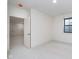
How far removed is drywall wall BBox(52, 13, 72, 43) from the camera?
532 centimetres

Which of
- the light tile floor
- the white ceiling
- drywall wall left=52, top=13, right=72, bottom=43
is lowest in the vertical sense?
the light tile floor

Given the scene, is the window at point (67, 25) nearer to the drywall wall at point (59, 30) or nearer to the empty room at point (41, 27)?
the empty room at point (41, 27)

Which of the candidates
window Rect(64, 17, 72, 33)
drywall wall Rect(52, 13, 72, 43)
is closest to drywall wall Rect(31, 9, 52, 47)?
drywall wall Rect(52, 13, 72, 43)

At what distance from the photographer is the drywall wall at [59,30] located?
17.4 ft

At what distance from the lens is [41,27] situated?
16.0 ft

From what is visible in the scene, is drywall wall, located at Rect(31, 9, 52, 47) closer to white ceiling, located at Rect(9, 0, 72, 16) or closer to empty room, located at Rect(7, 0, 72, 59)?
empty room, located at Rect(7, 0, 72, 59)

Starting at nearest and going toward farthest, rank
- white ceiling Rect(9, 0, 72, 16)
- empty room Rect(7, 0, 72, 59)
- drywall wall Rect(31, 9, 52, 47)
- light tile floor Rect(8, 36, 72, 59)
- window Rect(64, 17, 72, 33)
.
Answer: light tile floor Rect(8, 36, 72, 59), white ceiling Rect(9, 0, 72, 16), empty room Rect(7, 0, 72, 59), drywall wall Rect(31, 9, 52, 47), window Rect(64, 17, 72, 33)

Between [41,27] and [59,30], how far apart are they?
190 centimetres

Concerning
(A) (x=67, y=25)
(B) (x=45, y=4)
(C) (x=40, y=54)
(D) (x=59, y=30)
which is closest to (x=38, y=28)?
(B) (x=45, y=4)

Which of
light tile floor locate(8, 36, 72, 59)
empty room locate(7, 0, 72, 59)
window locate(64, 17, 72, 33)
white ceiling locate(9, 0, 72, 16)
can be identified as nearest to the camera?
light tile floor locate(8, 36, 72, 59)

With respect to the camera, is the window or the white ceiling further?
the window
